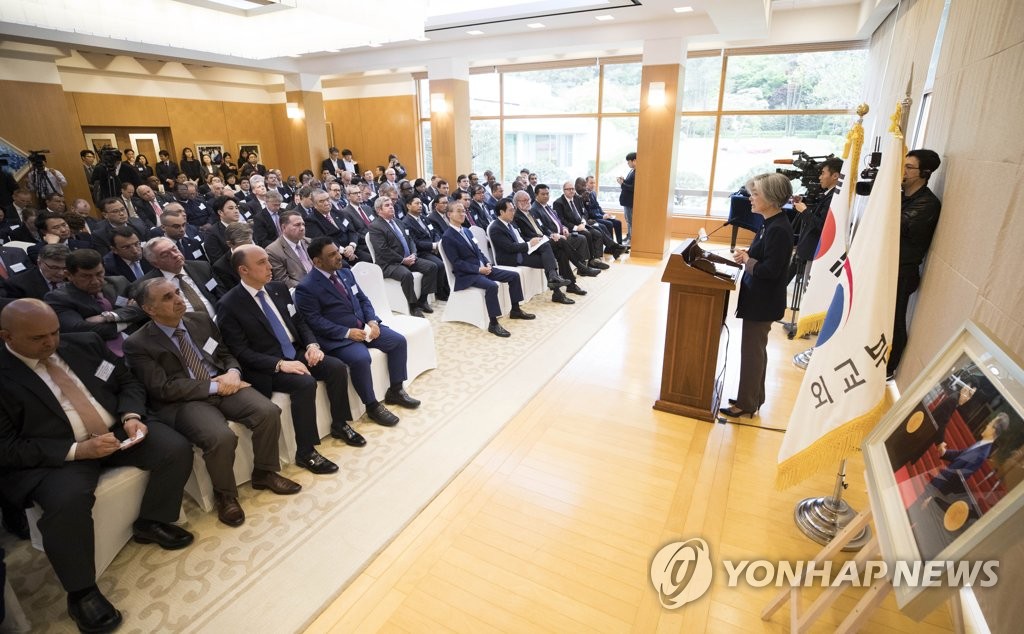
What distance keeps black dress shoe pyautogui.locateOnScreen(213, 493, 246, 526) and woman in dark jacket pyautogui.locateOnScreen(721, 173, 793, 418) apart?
317 cm

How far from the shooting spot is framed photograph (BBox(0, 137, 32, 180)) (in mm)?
8633

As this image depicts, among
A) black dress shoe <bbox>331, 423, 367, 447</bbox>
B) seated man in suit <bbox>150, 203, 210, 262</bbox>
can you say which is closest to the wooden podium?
black dress shoe <bbox>331, 423, 367, 447</bbox>

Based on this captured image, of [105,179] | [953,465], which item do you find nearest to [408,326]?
[953,465]

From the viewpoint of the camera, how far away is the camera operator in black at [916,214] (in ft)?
10.4

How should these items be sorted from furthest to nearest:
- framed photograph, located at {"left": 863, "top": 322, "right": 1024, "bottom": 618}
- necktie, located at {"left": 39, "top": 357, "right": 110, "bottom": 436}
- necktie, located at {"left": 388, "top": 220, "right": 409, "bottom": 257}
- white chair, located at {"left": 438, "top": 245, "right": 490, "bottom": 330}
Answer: necktie, located at {"left": 388, "top": 220, "right": 409, "bottom": 257}
white chair, located at {"left": 438, "top": 245, "right": 490, "bottom": 330}
necktie, located at {"left": 39, "top": 357, "right": 110, "bottom": 436}
framed photograph, located at {"left": 863, "top": 322, "right": 1024, "bottom": 618}

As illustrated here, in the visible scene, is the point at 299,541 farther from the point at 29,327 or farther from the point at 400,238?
the point at 400,238

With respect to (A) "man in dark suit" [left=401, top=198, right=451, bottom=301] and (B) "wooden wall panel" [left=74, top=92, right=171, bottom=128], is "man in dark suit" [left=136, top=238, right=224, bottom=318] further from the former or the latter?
(B) "wooden wall panel" [left=74, top=92, right=171, bottom=128]

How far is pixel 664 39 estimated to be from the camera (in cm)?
755

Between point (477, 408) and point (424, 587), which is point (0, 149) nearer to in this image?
point (477, 408)

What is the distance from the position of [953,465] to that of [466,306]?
4.48 metres

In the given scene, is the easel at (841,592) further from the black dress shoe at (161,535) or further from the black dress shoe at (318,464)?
the black dress shoe at (161,535)

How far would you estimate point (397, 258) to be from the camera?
5.65 meters

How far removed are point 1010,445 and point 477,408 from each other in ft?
10.0

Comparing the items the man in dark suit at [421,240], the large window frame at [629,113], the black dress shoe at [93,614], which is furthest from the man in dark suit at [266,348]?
the large window frame at [629,113]
